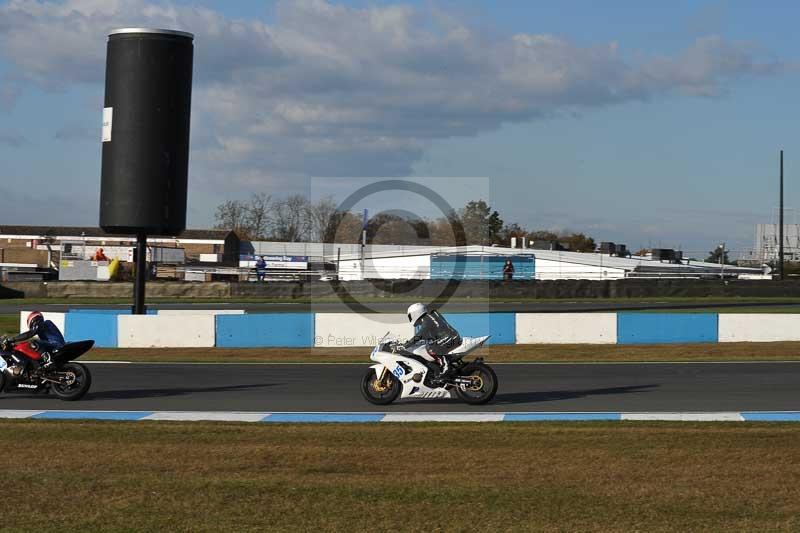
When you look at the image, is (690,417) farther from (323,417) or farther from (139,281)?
(139,281)

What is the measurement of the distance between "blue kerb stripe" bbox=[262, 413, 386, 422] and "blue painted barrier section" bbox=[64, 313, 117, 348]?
1309 cm

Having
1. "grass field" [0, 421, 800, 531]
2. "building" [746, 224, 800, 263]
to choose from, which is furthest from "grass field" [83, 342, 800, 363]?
"building" [746, 224, 800, 263]

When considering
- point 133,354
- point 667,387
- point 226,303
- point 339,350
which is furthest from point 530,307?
point 667,387

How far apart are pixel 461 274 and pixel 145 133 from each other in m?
35.5

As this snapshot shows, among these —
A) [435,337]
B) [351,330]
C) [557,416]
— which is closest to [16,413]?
[435,337]

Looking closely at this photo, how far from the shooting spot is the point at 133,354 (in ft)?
79.0

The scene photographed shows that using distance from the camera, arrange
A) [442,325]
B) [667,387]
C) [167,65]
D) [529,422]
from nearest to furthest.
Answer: [529,422] < [442,325] < [667,387] < [167,65]

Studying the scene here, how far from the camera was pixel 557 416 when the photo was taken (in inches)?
530

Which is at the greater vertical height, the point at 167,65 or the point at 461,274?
the point at 167,65

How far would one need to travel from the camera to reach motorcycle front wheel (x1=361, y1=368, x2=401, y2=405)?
14516mm

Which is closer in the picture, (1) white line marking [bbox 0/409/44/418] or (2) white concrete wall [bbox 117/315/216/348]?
(1) white line marking [bbox 0/409/44/418]

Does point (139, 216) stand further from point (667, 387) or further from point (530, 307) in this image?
point (530, 307)

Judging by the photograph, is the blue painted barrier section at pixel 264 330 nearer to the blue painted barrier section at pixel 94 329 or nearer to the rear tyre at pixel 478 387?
the blue painted barrier section at pixel 94 329

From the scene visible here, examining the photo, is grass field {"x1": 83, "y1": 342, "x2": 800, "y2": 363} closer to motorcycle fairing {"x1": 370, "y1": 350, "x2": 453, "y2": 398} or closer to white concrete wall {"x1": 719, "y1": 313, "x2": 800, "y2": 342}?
white concrete wall {"x1": 719, "y1": 313, "x2": 800, "y2": 342}
